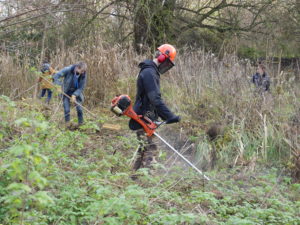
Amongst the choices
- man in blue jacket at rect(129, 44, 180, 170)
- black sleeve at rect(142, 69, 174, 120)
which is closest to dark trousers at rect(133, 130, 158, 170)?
man in blue jacket at rect(129, 44, 180, 170)

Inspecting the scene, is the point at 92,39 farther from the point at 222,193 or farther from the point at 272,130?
the point at 222,193

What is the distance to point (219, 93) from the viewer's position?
8.23 m

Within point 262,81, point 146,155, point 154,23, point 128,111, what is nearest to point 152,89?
point 128,111

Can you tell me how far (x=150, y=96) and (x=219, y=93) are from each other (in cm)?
321

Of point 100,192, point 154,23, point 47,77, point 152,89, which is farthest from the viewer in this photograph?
point 154,23

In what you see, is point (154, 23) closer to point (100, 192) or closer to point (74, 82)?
point (74, 82)

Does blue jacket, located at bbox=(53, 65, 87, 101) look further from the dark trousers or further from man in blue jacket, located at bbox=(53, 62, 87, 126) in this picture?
the dark trousers

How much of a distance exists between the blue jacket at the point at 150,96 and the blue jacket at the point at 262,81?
2.67 m

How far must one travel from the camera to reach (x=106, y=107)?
31.5 feet

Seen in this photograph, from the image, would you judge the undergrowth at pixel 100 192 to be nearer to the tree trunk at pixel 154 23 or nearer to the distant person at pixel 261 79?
the distant person at pixel 261 79

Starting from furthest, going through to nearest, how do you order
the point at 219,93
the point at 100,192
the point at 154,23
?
the point at 154,23 → the point at 219,93 → the point at 100,192

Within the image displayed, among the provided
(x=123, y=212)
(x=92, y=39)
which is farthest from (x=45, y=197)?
(x=92, y=39)

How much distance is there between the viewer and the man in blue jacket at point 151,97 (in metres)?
5.33

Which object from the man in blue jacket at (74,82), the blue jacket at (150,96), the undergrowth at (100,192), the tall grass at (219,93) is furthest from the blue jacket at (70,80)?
the blue jacket at (150,96)
